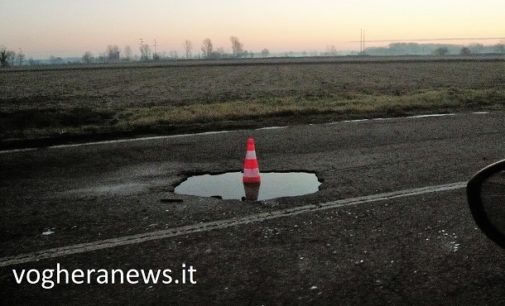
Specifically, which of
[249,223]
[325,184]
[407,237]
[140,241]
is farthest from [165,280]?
[325,184]

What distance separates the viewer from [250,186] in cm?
607

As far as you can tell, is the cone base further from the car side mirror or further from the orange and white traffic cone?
the car side mirror

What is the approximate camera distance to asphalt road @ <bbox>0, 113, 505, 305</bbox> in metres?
3.31

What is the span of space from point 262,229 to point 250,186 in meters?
1.67

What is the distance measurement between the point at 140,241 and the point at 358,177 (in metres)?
3.21

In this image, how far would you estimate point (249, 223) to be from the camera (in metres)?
4.60

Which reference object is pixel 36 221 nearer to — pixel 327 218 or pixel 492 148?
pixel 327 218

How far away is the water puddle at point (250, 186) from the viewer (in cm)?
574

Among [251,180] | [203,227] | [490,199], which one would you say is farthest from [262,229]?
[490,199]

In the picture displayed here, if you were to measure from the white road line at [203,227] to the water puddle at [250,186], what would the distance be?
66 centimetres

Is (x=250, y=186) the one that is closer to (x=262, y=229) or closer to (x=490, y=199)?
(x=262, y=229)

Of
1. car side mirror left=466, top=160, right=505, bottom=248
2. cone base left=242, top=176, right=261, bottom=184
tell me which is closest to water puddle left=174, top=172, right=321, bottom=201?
cone base left=242, top=176, right=261, bottom=184

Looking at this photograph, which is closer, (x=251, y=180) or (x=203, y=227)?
(x=203, y=227)

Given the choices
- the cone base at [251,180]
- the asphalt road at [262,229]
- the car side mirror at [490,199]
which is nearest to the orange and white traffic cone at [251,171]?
the cone base at [251,180]
